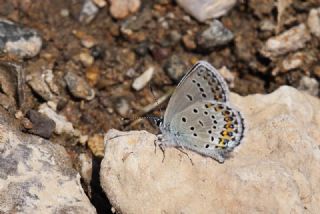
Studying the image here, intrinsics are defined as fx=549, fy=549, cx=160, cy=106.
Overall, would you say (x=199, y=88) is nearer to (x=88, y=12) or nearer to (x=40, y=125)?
(x=40, y=125)

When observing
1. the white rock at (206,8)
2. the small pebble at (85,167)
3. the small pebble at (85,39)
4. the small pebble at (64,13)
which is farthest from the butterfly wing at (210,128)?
the small pebble at (64,13)

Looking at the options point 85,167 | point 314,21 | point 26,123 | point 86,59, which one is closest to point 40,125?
point 26,123

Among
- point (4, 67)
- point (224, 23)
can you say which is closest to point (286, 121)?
point (224, 23)

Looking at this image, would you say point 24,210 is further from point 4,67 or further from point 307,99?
point 307,99

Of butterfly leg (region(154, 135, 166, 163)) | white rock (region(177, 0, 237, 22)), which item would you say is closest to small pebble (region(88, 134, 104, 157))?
butterfly leg (region(154, 135, 166, 163))

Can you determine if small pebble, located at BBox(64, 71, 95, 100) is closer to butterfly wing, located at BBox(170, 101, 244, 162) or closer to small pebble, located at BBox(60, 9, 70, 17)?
small pebble, located at BBox(60, 9, 70, 17)

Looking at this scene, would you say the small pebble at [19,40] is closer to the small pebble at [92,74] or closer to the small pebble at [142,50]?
the small pebble at [92,74]
